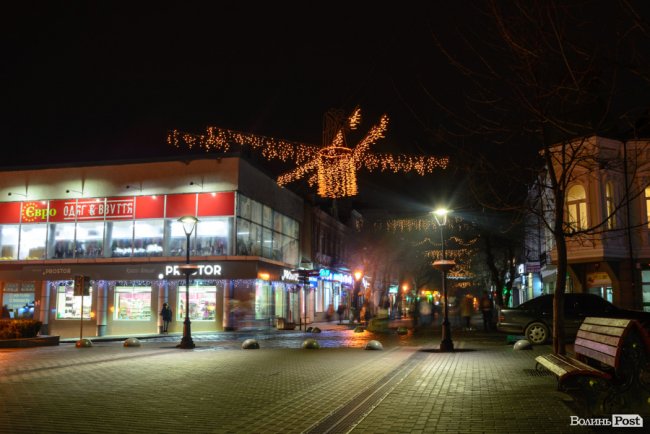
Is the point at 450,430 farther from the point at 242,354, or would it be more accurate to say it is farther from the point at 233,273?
the point at 233,273

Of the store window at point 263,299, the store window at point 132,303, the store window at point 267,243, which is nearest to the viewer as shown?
the store window at point 132,303

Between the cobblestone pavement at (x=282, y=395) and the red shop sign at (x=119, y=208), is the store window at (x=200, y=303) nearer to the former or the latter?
the red shop sign at (x=119, y=208)

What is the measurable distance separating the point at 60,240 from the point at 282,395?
31257 mm

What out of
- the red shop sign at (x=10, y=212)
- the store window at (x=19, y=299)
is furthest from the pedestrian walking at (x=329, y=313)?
the red shop sign at (x=10, y=212)

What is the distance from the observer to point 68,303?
37156mm

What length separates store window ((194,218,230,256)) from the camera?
35.1 meters

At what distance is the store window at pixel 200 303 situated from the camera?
35.5 m

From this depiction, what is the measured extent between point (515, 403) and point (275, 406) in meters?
3.50

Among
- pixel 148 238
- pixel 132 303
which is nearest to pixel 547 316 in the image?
pixel 148 238

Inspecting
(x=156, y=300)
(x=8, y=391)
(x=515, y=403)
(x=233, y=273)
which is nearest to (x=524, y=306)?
(x=515, y=403)

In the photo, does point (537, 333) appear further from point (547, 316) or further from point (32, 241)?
point (32, 241)

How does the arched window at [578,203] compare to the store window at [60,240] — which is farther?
the store window at [60,240]

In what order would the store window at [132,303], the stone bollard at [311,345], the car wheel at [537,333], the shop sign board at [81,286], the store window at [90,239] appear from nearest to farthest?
the car wheel at [537,333]
the stone bollard at [311,345]
the shop sign board at [81,286]
the store window at [132,303]
the store window at [90,239]

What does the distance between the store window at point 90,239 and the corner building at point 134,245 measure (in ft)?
0.20
